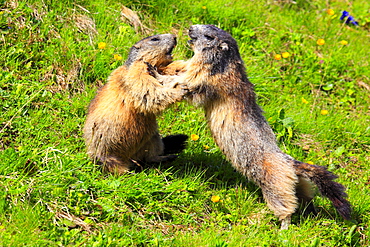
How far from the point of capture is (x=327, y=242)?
16.1 ft

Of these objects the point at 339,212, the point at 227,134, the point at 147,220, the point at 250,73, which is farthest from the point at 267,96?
the point at 147,220

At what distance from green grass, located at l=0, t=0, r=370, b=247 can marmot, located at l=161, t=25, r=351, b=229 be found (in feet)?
1.10

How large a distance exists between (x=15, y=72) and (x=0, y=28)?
2.29 ft

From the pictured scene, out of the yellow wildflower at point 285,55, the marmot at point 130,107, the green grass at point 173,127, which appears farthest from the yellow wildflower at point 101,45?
the yellow wildflower at point 285,55

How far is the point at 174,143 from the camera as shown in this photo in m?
5.77

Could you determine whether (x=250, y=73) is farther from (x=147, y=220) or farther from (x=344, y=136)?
(x=147, y=220)

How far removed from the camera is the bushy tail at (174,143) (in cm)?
574

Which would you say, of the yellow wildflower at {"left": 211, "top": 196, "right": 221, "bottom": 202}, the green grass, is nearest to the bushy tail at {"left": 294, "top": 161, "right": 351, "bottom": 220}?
the green grass

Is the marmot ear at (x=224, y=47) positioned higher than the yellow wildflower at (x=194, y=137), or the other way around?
the marmot ear at (x=224, y=47)

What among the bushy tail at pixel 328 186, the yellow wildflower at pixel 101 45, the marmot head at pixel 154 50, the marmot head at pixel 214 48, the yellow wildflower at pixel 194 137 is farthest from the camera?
the yellow wildflower at pixel 101 45

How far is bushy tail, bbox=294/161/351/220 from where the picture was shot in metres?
4.83

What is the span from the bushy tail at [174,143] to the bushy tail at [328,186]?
1.45 meters

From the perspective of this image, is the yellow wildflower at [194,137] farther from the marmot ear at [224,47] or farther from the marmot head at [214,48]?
the marmot ear at [224,47]

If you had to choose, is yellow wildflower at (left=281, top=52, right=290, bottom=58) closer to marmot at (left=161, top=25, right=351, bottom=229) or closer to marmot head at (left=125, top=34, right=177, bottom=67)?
marmot at (left=161, top=25, right=351, bottom=229)
